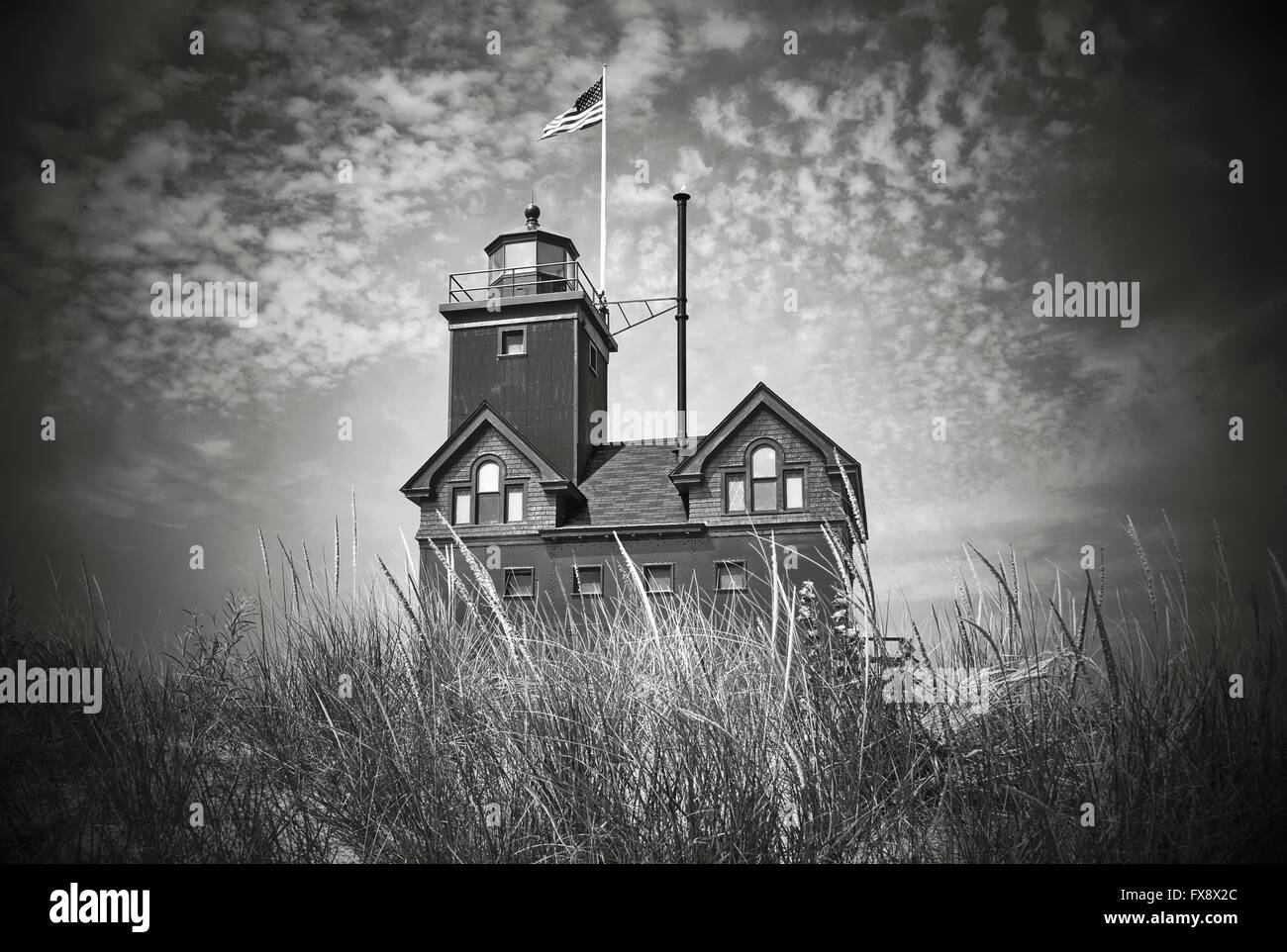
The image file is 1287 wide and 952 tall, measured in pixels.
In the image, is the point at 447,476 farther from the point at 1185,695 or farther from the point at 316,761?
the point at 1185,695

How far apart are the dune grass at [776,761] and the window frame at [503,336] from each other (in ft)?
53.2

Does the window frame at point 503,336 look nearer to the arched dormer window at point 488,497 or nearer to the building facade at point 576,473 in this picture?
the building facade at point 576,473

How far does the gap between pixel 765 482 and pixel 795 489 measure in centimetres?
64

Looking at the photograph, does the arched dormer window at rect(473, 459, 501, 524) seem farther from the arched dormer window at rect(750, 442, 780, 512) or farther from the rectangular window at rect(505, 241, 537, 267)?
the rectangular window at rect(505, 241, 537, 267)

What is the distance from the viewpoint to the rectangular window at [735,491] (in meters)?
17.1

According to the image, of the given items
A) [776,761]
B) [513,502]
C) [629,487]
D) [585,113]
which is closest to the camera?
[776,761]

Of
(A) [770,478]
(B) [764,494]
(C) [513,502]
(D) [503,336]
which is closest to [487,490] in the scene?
(C) [513,502]

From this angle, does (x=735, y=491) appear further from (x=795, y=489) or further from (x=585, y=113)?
(x=585, y=113)

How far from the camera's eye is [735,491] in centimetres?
1719

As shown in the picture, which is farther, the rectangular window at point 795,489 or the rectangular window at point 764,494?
the rectangular window at point 764,494

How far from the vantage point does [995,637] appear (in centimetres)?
401

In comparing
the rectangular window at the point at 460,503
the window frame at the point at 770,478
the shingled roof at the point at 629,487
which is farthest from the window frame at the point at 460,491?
the window frame at the point at 770,478

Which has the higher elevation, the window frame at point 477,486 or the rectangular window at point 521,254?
the rectangular window at point 521,254

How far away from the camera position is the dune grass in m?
3.37
